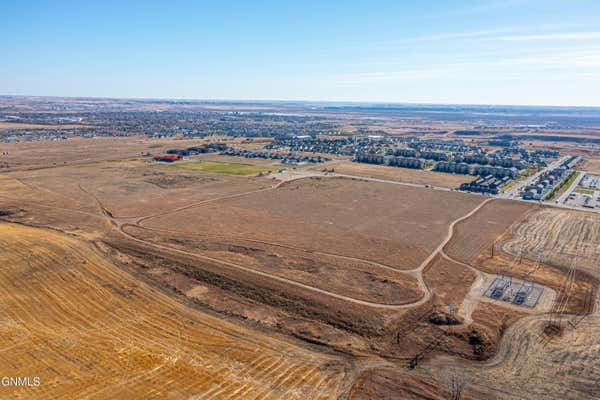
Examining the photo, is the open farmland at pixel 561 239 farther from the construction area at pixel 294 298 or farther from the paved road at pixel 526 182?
the paved road at pixel 526 182

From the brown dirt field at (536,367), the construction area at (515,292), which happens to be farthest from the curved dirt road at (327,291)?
the brown dirt field at (536,367)

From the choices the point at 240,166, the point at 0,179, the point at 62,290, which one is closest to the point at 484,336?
the point at 62,290

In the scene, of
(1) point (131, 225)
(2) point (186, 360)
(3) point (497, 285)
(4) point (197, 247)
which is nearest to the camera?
(2) point (186, 360)

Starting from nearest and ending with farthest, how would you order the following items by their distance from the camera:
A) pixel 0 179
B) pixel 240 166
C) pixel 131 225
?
pixel 131 225 < pixel 0 179 < pixel 240 166

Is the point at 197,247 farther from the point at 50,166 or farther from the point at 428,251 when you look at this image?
the point at 50,166

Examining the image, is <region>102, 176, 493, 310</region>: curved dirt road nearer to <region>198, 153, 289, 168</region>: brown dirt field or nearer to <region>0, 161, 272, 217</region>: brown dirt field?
<region>0, 161, 272, 217</region>: brown dirt field

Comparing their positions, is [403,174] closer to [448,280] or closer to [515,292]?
[448,280]

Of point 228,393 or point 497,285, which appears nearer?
point 228,393
